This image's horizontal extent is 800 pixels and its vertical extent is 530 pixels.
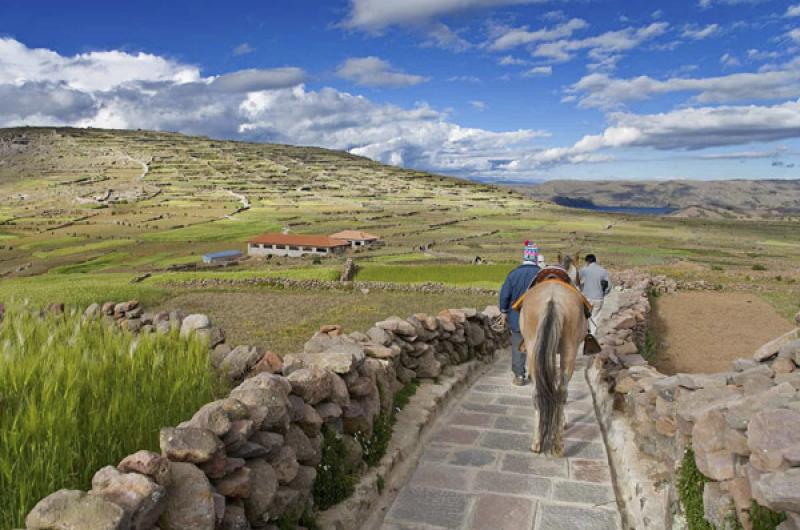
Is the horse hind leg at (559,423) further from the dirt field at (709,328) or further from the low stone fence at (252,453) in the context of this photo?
→ the dirt field at (709,328)

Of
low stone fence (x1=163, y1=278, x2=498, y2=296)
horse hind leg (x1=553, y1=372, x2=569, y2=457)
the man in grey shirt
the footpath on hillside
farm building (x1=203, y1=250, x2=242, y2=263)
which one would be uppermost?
the man in grey shirt

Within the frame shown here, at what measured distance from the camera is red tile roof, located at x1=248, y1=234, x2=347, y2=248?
70.1 m

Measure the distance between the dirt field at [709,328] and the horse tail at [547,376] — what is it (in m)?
11.6

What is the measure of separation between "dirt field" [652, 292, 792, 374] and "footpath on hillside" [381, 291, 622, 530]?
421 inches

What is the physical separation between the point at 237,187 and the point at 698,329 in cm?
15553

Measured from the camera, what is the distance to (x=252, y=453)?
4.52 metres

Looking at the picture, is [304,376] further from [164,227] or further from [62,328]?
[164,227]

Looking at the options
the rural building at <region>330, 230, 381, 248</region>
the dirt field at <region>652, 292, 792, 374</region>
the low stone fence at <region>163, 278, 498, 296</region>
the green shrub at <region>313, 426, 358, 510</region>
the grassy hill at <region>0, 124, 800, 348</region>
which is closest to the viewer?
the green shrub at <region>313, 426, 358, 510</region>

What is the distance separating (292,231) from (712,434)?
296 ft

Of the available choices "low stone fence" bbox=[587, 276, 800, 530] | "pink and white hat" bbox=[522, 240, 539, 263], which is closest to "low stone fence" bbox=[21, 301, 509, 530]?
"low stone fence" bbox=[587, 276, 800, 530]

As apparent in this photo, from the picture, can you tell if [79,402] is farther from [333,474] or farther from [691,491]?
[691,491]

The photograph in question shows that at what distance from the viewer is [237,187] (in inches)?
6545

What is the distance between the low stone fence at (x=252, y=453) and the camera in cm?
333

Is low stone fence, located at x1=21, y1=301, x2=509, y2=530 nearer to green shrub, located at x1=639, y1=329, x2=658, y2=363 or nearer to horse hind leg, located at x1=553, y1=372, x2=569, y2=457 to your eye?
horse hind leg, located at x1=553, y1=372, x2=569, y2=457
